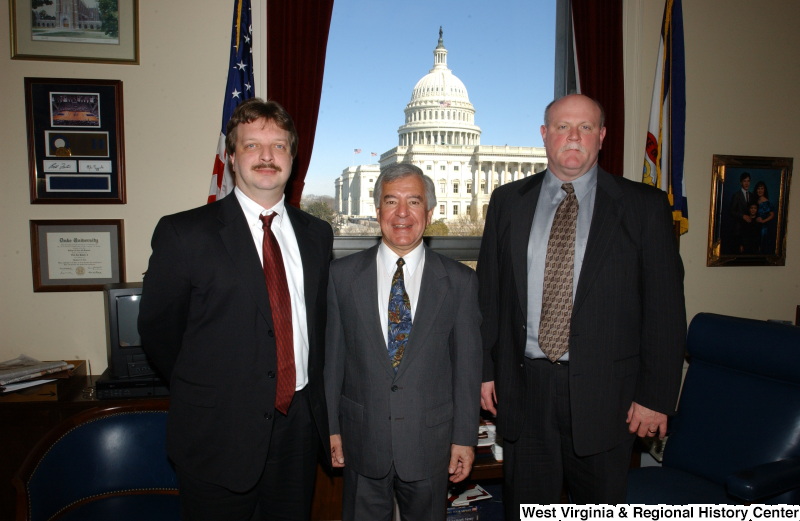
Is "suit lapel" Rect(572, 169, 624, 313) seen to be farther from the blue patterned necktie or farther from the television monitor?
the television monitor

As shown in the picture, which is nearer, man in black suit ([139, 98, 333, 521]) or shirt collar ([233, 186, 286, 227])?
man in black suit ([139, 98, 333, 521])

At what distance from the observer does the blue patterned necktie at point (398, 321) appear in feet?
5.77

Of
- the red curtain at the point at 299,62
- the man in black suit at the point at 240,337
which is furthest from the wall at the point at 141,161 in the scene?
the man in black suit at the point at 240,337

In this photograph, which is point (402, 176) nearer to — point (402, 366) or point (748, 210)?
point (402, 366)

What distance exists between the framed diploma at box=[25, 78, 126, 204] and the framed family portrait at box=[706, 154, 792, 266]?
3688mm

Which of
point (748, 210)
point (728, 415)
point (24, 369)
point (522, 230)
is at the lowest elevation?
point (728, 415)

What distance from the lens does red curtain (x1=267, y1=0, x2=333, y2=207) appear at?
9.52 feet

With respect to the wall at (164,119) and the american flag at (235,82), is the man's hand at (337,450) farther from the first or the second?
the wall at (164,119)

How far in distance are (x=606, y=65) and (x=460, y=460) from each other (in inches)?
102

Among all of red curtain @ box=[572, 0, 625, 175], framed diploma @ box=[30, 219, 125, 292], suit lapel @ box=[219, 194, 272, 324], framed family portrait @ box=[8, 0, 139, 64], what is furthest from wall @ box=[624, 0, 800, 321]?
framed diploma @ box=[30, 219, 125, 292]

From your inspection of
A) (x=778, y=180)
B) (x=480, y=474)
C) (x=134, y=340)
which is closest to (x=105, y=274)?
(x=134, y=340)

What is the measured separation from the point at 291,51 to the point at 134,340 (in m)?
1.74

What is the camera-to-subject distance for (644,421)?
6.02 feet

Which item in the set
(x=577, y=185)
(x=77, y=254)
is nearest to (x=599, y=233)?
(x=577, y=185)
